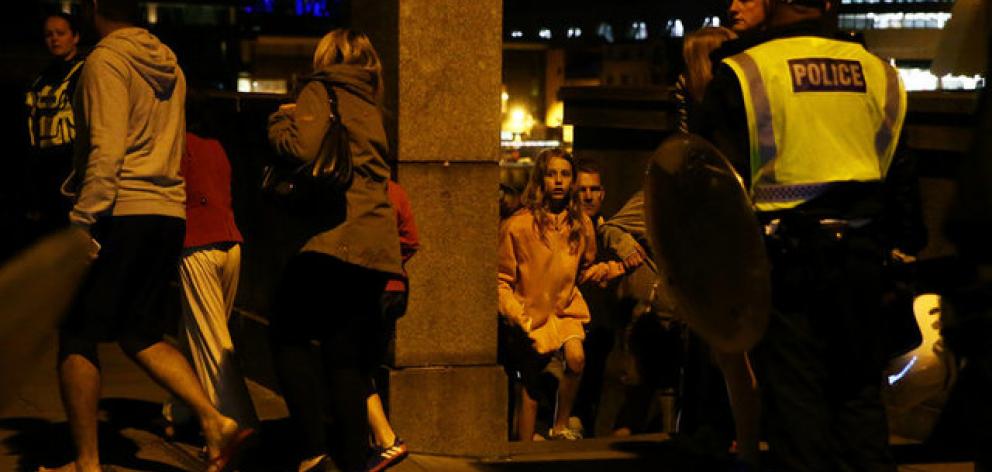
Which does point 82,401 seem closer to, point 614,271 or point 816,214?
point 816,214

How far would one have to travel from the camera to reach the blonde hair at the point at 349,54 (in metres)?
6.29

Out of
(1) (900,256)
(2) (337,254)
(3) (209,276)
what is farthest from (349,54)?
(1) (900,256)

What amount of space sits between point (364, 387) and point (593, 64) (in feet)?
230

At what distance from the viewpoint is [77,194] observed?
603 cm

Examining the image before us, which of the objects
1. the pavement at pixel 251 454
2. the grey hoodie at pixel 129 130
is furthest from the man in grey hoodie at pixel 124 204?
the pavement at pixel 251 454

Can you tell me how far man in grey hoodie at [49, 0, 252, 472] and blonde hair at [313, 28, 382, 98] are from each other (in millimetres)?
570

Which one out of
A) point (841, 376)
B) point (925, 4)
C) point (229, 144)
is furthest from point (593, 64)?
point (841, 376)

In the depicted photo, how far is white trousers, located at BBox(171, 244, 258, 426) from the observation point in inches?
274

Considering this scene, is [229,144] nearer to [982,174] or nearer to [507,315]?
[507,315]

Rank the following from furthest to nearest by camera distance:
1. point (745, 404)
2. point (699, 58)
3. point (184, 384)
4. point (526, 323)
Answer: point (526, 323) < point (699, 58) < point (184, 384) < point (745, 404)

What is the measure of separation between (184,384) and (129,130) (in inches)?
40.0

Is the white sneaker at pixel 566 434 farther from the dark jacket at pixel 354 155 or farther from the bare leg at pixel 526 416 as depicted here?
the dark jacket at pixel 354 155

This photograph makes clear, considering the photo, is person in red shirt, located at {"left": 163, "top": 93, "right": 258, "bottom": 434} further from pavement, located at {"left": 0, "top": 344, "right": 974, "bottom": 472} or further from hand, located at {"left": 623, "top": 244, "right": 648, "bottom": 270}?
hand, located at {"left": 623, "top": 244, "right": 648, "bottom": 270}

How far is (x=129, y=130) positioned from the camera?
6.09 meters
